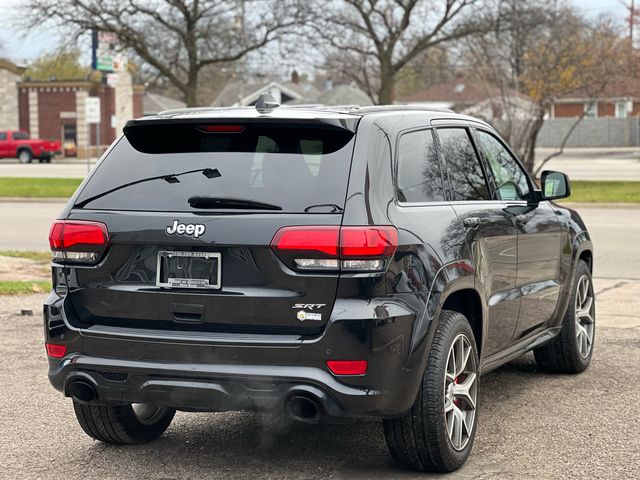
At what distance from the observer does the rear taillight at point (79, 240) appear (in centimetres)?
487

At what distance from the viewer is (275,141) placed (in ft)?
15.9

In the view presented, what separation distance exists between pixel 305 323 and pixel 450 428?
3.24 feet

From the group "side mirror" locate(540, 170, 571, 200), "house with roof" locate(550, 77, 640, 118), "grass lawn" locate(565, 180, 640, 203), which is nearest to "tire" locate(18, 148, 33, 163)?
"house with roof" locate(550, 77, 640, 118)

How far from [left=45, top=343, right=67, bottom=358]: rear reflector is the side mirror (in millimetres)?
3247

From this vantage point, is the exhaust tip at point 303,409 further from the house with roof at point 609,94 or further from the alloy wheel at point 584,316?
the house with roof at point 609,94

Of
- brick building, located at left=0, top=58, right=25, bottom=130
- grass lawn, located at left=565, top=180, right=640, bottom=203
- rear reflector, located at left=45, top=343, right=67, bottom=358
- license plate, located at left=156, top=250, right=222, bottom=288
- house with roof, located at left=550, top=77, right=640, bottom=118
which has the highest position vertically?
brick building, located at left=0, top=58, right=25, bottom=130

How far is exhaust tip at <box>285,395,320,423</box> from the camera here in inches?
178

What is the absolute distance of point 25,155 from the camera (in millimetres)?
59531

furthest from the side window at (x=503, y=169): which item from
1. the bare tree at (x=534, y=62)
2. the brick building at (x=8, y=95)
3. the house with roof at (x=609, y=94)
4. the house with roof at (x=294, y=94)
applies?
the house with roof at (x=294, y=94)

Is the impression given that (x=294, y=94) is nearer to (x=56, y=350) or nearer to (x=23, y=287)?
(x=23, y=287)

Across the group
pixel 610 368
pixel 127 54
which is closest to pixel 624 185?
pixel 127 54

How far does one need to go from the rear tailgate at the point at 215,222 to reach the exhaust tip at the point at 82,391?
11.2 inches

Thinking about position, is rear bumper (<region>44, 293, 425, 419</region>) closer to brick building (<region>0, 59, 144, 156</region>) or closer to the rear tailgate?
the rear tailgate

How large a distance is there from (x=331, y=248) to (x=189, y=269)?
663 millimetres
